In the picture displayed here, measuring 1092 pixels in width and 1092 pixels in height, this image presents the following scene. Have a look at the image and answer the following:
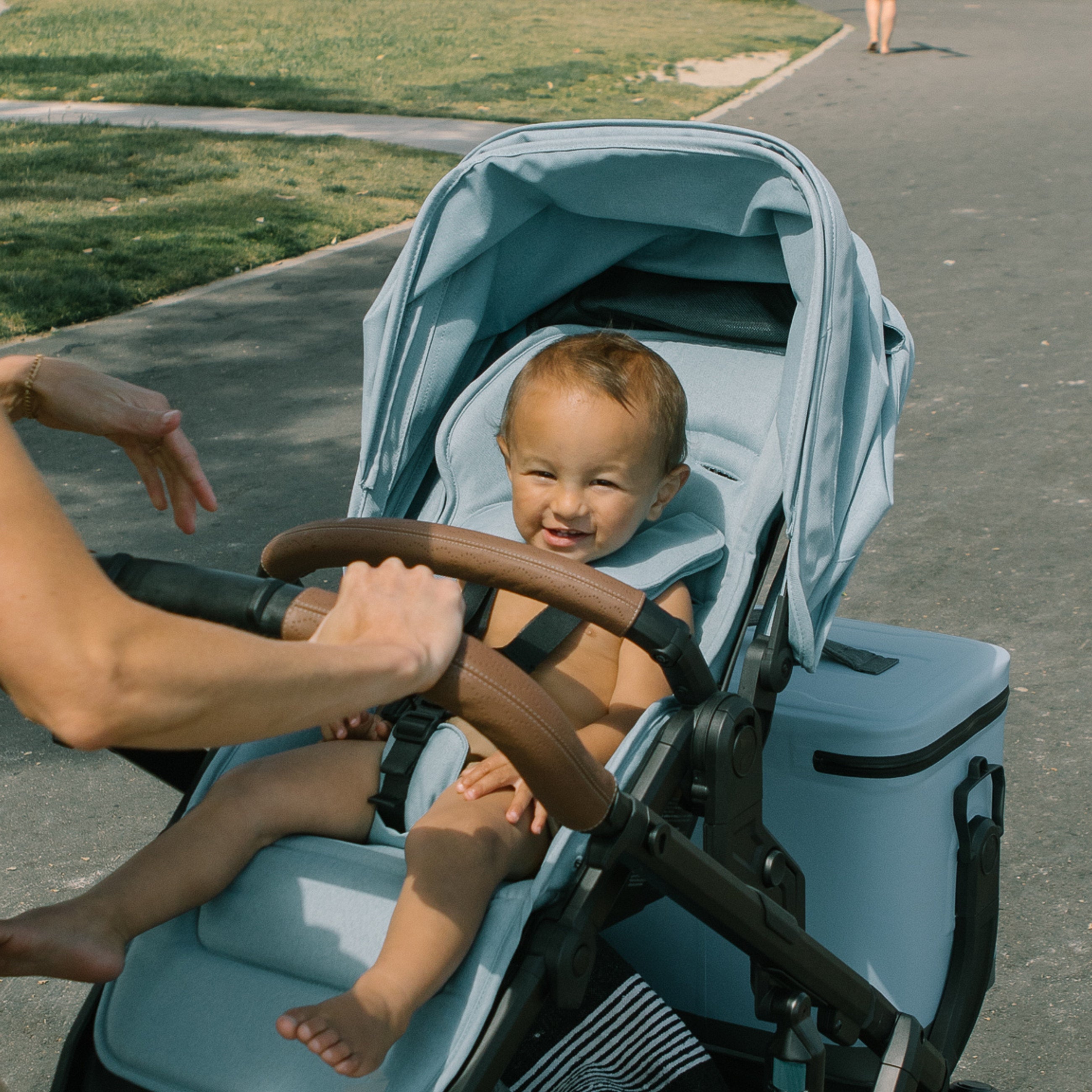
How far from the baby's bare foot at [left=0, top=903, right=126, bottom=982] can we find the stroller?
0.56 feet

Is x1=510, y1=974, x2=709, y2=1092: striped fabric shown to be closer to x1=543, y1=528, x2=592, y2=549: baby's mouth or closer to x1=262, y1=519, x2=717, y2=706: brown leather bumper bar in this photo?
x1=262, y1=519, x2=717, y2=706: brown leather bumper bar

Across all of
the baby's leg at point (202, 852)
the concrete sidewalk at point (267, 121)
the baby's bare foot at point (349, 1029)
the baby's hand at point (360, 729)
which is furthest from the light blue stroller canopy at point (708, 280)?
the concrete sidewalk at point (267, 121)

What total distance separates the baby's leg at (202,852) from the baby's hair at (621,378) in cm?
70

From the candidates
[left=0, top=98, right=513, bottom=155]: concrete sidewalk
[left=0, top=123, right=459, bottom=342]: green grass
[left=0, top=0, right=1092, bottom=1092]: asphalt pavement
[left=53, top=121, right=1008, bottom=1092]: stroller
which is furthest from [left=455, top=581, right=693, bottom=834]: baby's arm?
[left=0, top=98, right=513, bottom=155]: concrete sidewalk

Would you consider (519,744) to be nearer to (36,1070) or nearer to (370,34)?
(36,1070)

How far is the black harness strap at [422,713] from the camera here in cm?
207

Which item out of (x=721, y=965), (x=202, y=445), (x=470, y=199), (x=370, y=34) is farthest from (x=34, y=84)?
(x=721, y=965)

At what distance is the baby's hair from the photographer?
2.29 m

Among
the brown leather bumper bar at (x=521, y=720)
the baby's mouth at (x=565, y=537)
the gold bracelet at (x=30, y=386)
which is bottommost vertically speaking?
the baby's mouth at (x=565, y=537)

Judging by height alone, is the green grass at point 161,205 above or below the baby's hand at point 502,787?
below

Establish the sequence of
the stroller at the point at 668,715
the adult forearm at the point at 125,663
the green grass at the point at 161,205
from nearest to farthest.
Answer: the adult forearm at the point at 125,663
the stroller at the point at 668,715
the green grass at the point at 161,205

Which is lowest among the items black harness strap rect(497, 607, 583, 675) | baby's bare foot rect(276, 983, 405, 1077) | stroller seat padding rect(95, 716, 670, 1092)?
stroller seat padding rect(95, 716, 670, 1092)

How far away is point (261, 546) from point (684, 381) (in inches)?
86.3

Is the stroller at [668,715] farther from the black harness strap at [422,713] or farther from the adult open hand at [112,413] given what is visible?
the adult open hand at [112,413]
